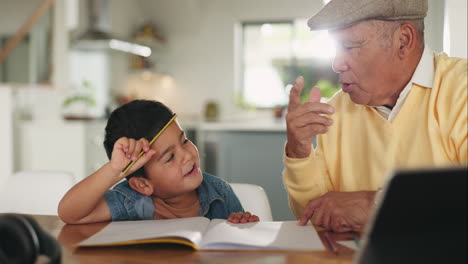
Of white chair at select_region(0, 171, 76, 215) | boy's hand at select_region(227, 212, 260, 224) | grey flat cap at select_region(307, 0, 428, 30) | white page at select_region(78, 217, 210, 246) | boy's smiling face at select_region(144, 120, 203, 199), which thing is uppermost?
grey flat cap at select_region(307, 0, 428, 30)

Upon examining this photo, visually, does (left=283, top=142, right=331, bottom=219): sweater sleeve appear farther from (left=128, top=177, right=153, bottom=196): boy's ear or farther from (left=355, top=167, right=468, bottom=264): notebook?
(left=355, top=167, right=468, bottom=264): notebook

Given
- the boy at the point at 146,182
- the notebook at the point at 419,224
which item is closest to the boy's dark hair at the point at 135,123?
the boy at the point at 146,182

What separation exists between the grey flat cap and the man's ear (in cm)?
3

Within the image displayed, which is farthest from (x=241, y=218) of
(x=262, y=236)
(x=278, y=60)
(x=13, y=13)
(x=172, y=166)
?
(x=278, y=60)

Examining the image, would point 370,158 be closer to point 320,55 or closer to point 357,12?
point 357,12

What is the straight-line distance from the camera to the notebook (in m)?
0.49

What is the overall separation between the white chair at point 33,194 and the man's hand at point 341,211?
37.3 inches

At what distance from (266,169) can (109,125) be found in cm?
256

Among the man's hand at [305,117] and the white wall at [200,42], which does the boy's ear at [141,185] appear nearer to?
the man's hand at [305,117]

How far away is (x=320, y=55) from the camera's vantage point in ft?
22.4

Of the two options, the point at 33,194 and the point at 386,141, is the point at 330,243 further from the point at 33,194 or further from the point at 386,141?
the point at 33,194

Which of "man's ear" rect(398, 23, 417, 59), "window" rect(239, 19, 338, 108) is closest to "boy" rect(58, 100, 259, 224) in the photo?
"man's ear" rect(398, 23, 417, 59)

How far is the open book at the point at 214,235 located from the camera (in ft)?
2.72

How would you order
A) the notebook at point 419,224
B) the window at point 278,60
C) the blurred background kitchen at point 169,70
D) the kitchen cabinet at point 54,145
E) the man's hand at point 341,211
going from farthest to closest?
1. the window at point 278,60
2. the kitchen cabinet at point 54,145
3. the blurred background kitchen at point 169,70
4. the man's hand at point 341,211
5. the notebook at point 419,224
